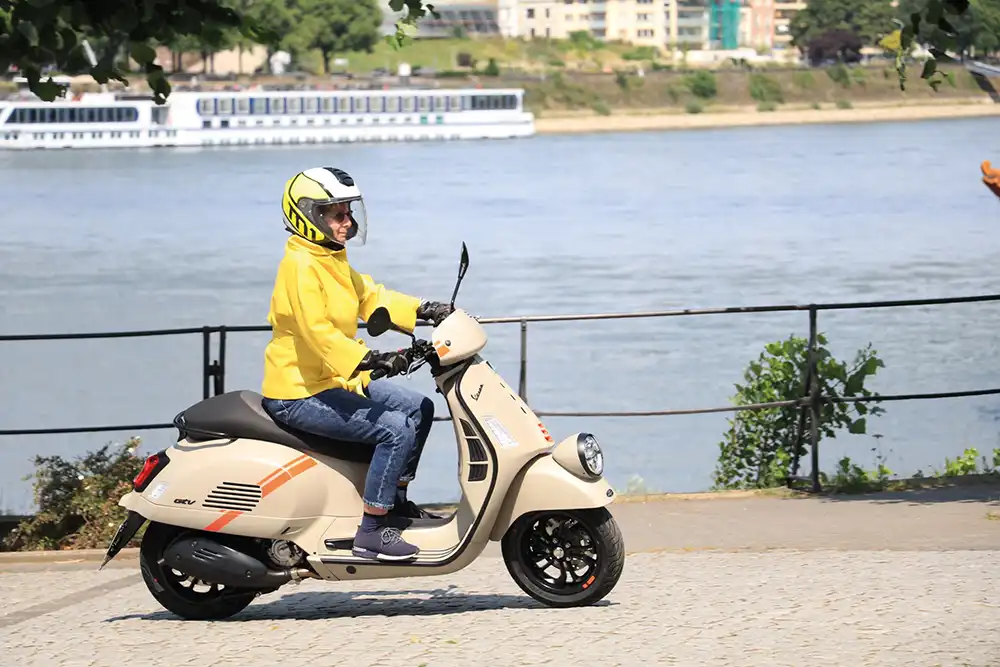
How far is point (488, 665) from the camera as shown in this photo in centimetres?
585

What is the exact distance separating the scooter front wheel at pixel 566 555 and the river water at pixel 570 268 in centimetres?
823

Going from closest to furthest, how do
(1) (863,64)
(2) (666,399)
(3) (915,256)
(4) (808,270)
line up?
1. (2) (666,399)
2. (4) (808,270)
3. (3) (915,256)
4. (1) (863,64)

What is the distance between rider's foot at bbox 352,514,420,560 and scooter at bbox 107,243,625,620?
0.10 feet

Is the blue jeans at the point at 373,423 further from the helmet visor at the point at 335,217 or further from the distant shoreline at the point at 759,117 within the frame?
the distant shoreline at the point at 759,117

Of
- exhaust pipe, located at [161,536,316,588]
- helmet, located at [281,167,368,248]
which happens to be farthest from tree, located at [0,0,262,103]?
exhaust pipe, located at [161,536,316,588]

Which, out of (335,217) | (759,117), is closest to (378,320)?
(335,217)

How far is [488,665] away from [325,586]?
1.84 meters

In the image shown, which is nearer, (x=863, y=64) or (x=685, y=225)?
(x=685, y=225)

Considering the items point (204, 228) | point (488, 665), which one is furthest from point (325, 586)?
point (204, 228)

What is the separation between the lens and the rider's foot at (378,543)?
6.55 metres

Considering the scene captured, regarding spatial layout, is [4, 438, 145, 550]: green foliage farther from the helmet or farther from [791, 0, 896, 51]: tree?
[791, 0, 896, 51]: tree

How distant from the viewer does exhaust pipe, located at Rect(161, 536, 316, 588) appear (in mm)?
6609

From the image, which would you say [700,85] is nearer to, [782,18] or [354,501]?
[782,18]

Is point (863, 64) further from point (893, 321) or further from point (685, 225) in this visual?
point (893, 321)
